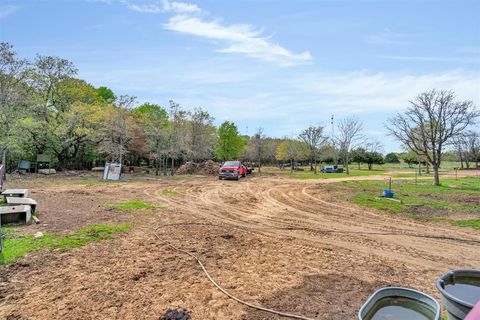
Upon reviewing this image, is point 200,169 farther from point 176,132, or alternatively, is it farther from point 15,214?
point 15,214

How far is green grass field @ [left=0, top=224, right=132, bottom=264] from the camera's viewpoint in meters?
5.83

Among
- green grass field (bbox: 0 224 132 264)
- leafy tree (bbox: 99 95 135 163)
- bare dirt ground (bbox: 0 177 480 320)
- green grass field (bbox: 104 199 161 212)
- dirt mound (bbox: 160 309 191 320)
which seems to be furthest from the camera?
leafy tree (bbox: 99 95 135 163)

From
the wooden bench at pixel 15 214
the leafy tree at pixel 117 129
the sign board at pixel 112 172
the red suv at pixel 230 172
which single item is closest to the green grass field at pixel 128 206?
the wooden bench at pixel 15 214

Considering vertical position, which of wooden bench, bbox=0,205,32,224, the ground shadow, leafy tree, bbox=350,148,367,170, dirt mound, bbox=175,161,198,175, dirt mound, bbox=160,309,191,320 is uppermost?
leafy tree, bbox=350,148,367,170

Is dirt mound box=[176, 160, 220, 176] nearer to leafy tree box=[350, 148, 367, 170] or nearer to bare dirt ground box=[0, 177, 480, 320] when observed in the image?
bare dirt ground box=[0, 177, 480, 320]

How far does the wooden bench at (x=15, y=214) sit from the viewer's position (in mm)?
8055

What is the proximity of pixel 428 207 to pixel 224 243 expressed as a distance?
9639mm

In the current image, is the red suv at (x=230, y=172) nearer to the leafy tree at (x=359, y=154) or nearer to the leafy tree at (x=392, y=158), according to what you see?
the leafy tree at (x=359, y=154)

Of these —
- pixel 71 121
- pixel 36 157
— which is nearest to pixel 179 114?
pixel 71 121

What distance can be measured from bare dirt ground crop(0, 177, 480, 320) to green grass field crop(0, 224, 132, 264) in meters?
0.33

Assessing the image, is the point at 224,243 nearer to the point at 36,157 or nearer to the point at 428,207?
the point at 428,207

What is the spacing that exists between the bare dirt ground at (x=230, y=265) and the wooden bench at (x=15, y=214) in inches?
21.8

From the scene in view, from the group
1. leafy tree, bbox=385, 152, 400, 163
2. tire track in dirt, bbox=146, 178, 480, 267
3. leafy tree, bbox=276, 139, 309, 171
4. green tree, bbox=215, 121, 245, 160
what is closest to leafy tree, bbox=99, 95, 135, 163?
green tree, bbox=215, 121, 245, 160

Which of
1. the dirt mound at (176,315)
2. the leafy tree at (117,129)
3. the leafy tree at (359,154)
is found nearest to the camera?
the dirt mound at (176,315)
